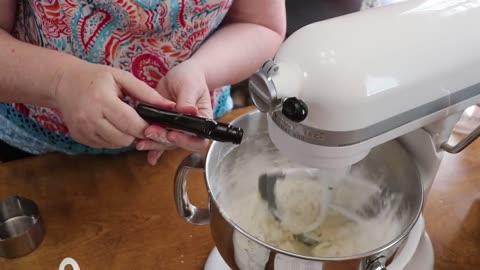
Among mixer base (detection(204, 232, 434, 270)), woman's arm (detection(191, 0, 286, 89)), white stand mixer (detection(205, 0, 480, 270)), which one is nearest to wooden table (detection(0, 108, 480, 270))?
mixer base (detection(204, 232, 434, 270))

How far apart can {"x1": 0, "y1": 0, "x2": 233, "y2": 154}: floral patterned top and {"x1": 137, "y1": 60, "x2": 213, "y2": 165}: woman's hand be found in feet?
0.21

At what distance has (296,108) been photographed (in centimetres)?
38

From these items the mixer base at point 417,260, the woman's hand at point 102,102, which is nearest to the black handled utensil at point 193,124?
the woman's hand at point 102,102

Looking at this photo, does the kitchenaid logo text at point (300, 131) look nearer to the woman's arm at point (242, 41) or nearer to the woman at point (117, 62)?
the woman at point (117, 62)

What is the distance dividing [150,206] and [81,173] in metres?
0.11

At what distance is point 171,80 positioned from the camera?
62cm

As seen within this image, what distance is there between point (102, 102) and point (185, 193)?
0.13 metres

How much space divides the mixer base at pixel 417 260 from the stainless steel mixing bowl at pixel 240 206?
0.15 feet

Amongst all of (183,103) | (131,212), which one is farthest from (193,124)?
(131,212)

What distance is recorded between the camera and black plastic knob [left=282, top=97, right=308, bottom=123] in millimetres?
382

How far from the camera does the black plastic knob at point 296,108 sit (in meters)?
0.38

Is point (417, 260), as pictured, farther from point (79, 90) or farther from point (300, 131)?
point (79, 90)

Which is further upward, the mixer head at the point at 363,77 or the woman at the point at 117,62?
the mixer head at the point at 363,77

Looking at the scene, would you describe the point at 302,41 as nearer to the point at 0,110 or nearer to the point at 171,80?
the point at 171,80
